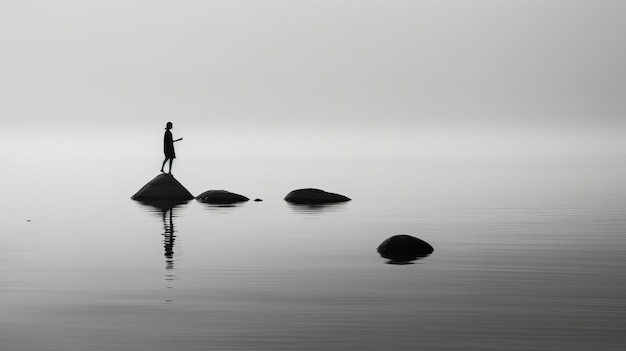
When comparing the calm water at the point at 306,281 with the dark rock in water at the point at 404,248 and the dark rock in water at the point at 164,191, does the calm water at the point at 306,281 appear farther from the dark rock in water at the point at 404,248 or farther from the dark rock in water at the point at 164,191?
the dark rock in water at the point at 164,191

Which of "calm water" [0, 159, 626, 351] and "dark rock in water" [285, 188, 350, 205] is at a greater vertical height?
"dark rock in water" [285, 188, 350, 205]

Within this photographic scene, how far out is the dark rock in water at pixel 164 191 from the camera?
→ 44.1 metres

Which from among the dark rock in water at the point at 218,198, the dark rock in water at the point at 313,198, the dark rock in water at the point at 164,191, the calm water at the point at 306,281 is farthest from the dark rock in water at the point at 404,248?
the dark rock in water at the point at 164,191

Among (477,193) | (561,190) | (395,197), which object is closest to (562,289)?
(395,197)

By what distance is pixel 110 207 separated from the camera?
A: 42.4m

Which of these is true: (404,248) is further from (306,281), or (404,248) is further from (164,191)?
(164,191)

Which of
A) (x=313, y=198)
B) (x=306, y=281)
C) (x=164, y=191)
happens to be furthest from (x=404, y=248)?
(x=164, y=191)

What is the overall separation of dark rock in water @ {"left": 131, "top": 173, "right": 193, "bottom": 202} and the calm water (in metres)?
4.47

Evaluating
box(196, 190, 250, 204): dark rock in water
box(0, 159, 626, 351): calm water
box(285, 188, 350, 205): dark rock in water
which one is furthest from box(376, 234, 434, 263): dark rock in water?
box(196, 190, 250, 204): dark rock in water

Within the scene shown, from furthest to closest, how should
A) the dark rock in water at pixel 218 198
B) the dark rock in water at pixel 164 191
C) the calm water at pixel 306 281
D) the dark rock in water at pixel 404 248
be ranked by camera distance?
the dark rock in water at pixel 218 198
the dark rock in water at pixel 164 191
the dark rock in water at pixel 404 248
the calm water at pixel 306 281

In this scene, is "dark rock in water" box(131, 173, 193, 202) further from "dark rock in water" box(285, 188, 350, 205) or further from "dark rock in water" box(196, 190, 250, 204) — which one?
"dark rock in water" box(285, 188, 350, 205)

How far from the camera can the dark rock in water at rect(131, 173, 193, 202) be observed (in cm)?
4406

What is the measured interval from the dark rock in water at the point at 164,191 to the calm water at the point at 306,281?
447cm

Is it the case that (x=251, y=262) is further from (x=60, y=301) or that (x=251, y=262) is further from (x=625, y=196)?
(x=625, y=196)
